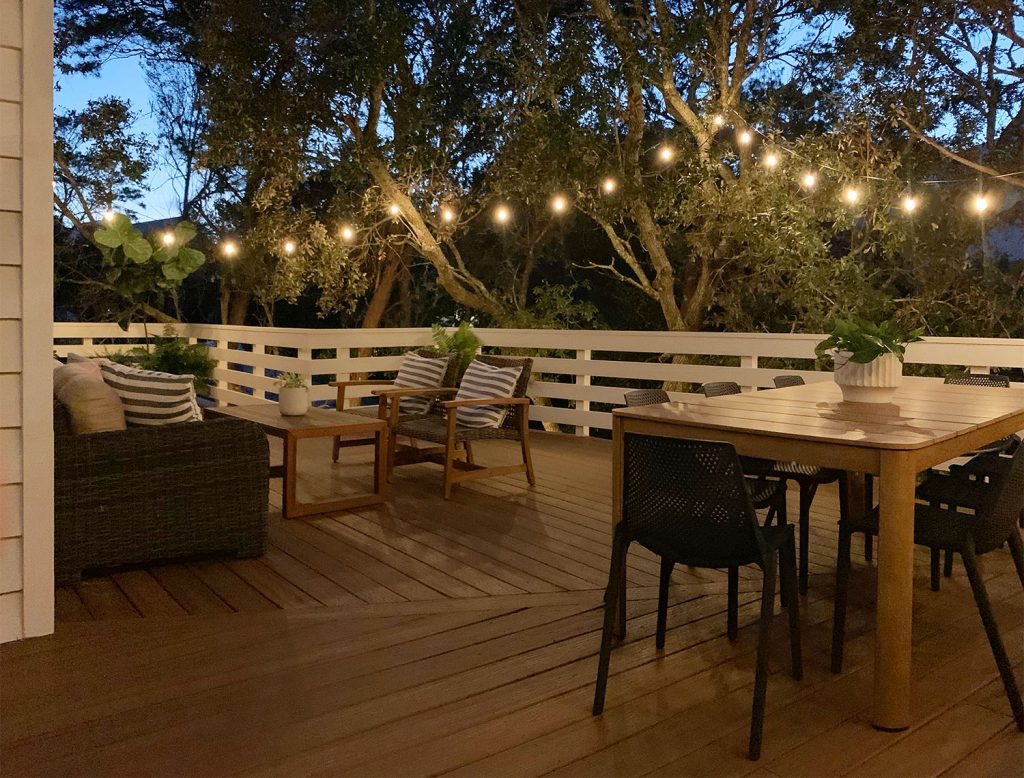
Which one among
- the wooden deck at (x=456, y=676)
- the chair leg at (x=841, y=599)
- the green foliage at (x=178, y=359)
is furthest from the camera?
the green foliage at (x=178, y=359)

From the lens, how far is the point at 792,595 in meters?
2.57

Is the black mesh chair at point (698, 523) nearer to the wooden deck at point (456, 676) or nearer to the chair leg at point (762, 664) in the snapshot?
the chair leg at point (762, 664)

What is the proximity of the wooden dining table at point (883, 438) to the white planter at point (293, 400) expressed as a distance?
93.7 inches

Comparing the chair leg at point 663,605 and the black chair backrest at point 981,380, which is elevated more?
the black chair backrest at point 981,380

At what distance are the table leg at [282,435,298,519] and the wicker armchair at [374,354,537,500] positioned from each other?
2.70 ft

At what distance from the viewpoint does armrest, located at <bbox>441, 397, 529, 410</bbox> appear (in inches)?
191

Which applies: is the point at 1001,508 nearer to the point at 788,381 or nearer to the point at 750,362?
the point at 788,381

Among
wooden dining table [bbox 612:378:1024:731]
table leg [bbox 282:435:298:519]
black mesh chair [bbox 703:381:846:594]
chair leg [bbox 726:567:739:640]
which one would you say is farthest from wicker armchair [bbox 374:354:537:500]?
chair leg [bbox 726:567:739:640]

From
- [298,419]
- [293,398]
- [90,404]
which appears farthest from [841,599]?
[293,398]

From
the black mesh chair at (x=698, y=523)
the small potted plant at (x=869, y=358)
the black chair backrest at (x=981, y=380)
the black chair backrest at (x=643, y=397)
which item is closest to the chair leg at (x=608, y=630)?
the black mesh chair at (x=698, y=523)

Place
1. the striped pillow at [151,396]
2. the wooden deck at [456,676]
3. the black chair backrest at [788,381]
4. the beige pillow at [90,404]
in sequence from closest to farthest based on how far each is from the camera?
the wooden deck at [456,676] → the beige pillow at [90,404] → the striped pillow at [151,396] → the black chair backrest at [788,381]

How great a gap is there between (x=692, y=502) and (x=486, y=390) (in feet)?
10.4

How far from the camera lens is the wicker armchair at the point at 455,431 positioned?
195 inches

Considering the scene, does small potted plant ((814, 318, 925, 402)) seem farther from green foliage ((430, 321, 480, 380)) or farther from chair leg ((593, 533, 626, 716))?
green foliage ((430, 321, 480, 380))
